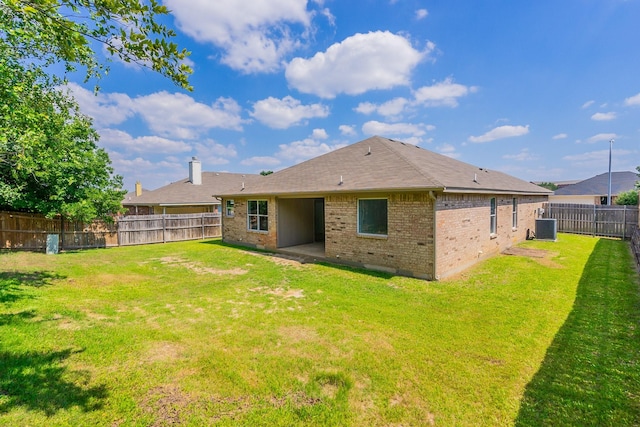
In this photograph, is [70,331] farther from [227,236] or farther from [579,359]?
[227,236]

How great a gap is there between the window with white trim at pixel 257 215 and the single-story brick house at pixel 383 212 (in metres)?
0.05

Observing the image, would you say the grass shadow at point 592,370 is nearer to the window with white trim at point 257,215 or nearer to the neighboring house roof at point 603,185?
the window with white trim at point 257,215

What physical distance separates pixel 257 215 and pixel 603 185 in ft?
127

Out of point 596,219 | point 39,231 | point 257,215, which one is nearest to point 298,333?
point 257,215

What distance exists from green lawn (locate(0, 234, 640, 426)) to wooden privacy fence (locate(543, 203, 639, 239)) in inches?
418

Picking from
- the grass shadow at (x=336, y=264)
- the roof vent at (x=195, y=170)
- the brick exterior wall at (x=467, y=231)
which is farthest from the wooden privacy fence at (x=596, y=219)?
the roof vent at (x=195, y=170)

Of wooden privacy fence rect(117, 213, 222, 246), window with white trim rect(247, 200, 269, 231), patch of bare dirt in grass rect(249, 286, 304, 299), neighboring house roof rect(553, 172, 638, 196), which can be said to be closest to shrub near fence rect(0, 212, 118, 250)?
wooden privacy fence rect(117, 213, 222, 246)

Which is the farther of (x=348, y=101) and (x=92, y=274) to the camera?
(x=348, y=101)

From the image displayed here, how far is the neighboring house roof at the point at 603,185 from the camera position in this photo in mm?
29819

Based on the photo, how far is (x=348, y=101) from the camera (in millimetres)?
18031

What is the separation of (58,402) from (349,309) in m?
4.53

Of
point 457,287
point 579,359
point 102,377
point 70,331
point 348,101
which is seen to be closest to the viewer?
point 102,377

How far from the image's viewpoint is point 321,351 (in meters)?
4.30

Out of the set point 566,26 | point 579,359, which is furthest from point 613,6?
point 579,359
